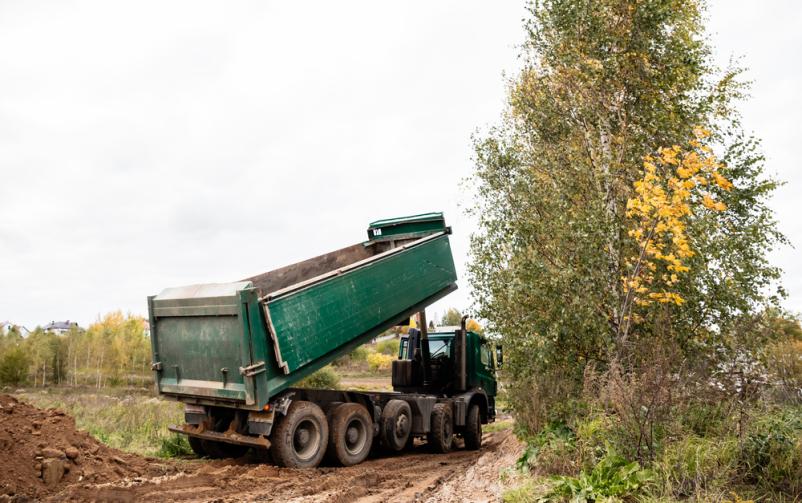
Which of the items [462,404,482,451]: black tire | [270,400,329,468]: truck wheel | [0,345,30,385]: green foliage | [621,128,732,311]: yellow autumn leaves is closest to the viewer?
[621,128,732,311]: yellow autumn leaves

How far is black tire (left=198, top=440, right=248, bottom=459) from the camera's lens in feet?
31.6

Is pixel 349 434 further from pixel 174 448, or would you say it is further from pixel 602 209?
pixel 602 209

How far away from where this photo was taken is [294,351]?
27.2ft

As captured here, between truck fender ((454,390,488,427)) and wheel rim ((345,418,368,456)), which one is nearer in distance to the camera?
wheel rim ((345,418,368,456))

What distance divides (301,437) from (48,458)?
3259 mm

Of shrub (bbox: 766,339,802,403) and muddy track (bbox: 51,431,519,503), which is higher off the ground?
shrub (bbox: 766,339,802,403)

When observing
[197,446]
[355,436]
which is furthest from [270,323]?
[197,446]

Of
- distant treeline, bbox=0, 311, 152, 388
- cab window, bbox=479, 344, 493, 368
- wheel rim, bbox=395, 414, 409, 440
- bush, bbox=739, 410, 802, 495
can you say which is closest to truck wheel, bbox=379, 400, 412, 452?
wheel rim, bbox=395, 414, 409, 440

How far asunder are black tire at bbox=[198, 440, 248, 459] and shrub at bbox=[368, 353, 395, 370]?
3496 centimetres

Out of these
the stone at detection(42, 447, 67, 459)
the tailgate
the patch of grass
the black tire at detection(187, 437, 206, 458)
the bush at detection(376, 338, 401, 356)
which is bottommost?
the patch of grass

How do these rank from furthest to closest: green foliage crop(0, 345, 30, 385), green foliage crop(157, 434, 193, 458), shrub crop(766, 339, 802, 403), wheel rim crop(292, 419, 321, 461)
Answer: green foliage crop(0, 345, 30, 385) < green foliage crop(157, 434, 193, 458) < wheel rim crop(292, 419, 321, 461) < shrub crop(766, 339, 802, 403)

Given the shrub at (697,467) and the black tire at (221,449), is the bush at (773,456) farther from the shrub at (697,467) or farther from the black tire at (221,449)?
the black tire at (221,449)

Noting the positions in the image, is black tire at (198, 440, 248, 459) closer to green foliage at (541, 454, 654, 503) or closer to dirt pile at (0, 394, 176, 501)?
dirt pile at (0, 394, 176, 501)

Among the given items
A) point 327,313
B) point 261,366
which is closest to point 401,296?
point 327,313
